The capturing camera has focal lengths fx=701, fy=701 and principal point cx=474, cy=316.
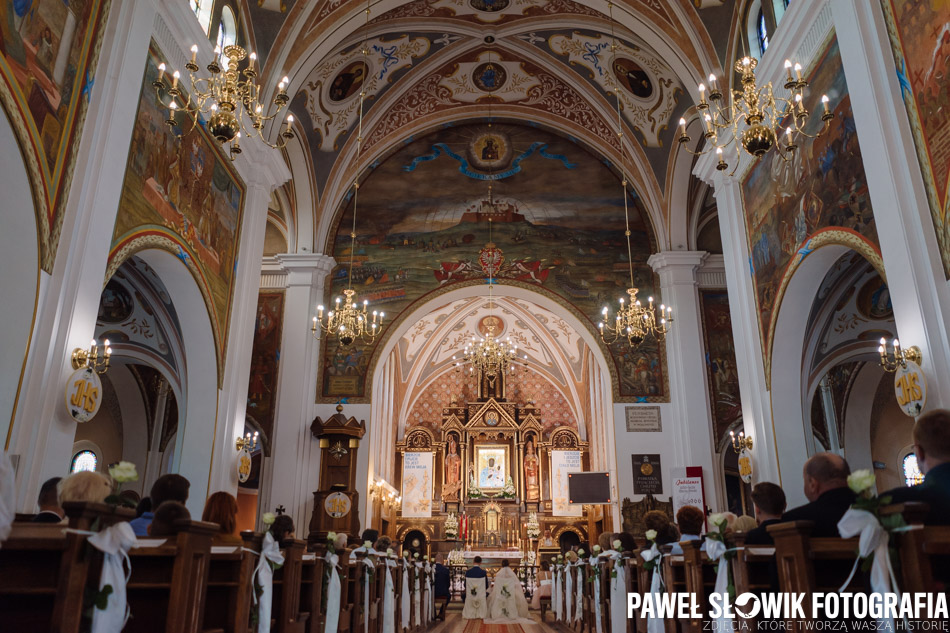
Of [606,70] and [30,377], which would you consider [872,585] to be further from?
[606,70]

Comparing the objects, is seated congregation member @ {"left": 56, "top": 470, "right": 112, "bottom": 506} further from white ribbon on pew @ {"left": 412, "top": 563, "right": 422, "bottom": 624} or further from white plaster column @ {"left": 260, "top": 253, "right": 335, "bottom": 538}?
white plaster column @ {"left": 260, "top": 253, "right": 335, "bottom": 538}

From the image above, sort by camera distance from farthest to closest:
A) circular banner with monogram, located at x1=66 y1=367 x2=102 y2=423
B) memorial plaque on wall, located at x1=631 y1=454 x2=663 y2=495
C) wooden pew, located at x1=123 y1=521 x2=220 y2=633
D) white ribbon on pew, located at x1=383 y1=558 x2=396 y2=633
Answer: memorial plaque on wall, located at x1=631 y1=454 x2=663 y2=495
white ribbon on pew, located at x1=383 y1=558 x2=396 y2=633
circular banner with monogram, located at x1=66 y1=367 x2=102 y2=423
wooden pew, located at x1=123 y1=521 x2=220 y2=633

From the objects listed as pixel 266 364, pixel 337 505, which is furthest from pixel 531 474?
pixel 266 364

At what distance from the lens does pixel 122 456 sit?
15.3 metres

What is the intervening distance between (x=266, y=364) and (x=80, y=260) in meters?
7.64

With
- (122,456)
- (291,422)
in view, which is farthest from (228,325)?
(122,456)

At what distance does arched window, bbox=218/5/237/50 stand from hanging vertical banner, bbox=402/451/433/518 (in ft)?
51.0

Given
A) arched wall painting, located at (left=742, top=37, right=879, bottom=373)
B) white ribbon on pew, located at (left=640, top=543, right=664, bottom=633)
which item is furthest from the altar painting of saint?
white ribbon on pew, located at (left=640, top=543, right=664, bottom=633)

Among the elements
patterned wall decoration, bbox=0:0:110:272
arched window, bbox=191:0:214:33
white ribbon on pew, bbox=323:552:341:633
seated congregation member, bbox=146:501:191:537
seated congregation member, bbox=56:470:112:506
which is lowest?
white ribbon on pew, bbox=323:552:341:633

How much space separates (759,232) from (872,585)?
698 cm

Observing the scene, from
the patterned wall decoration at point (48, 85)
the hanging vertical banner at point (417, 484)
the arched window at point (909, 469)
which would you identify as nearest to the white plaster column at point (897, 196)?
the patterned wall decoration at point (48, 85)

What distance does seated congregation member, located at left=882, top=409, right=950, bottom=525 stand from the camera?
2828mm

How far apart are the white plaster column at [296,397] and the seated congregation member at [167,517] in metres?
9.15

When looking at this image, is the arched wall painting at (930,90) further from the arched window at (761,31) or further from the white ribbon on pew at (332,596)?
the white ribbon on pew at (332,596)
